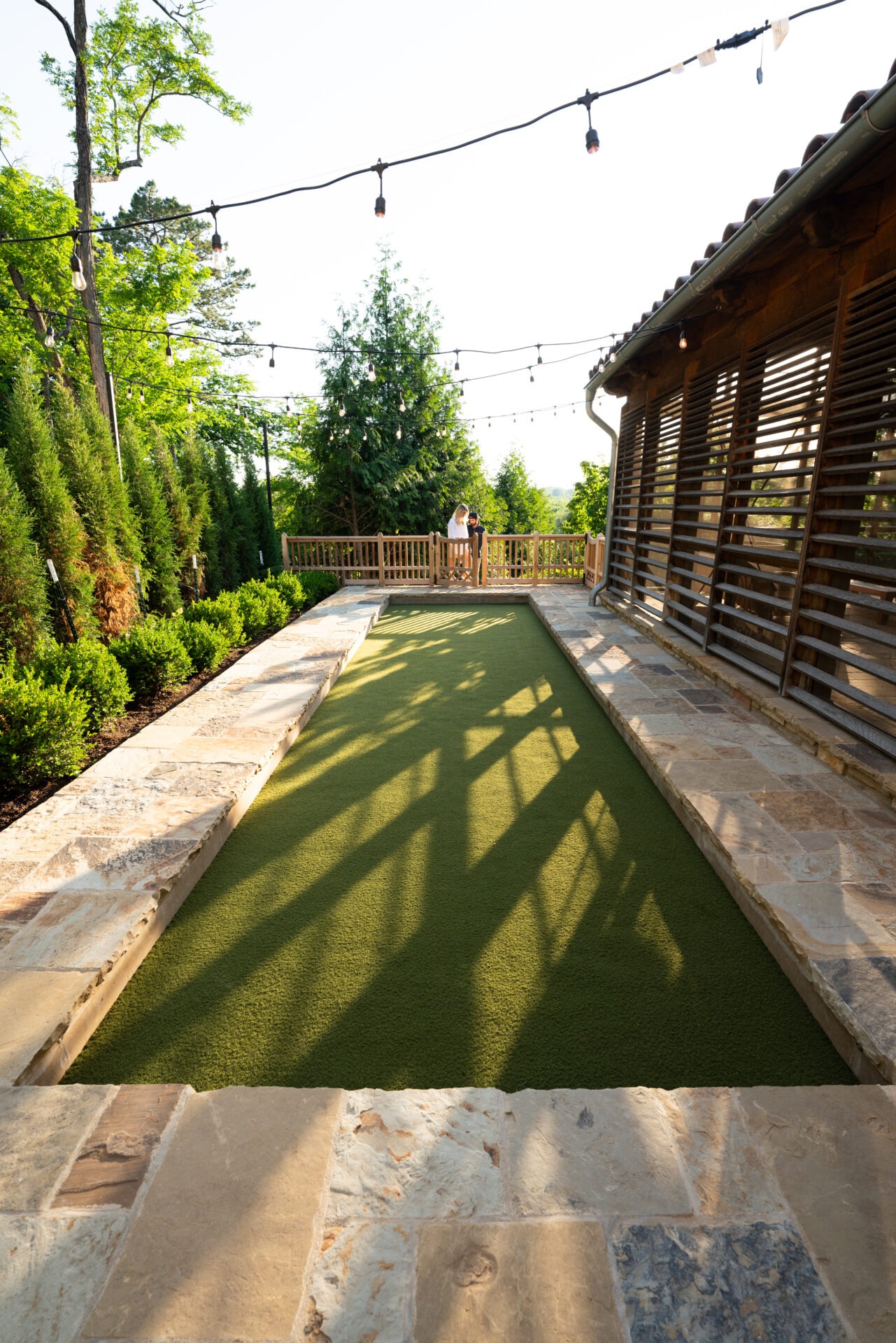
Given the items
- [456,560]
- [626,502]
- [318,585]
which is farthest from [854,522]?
[456,560]

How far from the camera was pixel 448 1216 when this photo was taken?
1.24 m

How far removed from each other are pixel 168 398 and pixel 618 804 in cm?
1626

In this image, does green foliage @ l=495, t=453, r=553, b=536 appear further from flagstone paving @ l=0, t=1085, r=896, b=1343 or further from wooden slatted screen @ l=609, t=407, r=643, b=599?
flagstone paving @ l=0, t=1085, r=896, b=1343

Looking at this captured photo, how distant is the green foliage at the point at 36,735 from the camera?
10.7 ft

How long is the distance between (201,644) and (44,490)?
6.67 ft

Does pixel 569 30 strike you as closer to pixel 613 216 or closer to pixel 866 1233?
pixel 613 216

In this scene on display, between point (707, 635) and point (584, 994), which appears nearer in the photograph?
point (584, 994)

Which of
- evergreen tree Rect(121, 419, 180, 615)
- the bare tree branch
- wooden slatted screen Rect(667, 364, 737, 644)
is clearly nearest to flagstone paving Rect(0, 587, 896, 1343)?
wooden slatted screen Rect(667, 364, 737, 644)

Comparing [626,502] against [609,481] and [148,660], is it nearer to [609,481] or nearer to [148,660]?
[609,481]

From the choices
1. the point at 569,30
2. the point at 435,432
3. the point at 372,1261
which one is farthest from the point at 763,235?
the point at 435,432

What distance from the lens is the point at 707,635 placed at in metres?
5.21

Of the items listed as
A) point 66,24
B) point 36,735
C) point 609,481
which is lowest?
point 36,735

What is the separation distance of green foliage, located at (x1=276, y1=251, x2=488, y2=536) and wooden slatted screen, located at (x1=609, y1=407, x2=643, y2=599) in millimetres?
9157

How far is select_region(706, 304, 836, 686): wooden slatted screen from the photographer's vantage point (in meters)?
3.90
